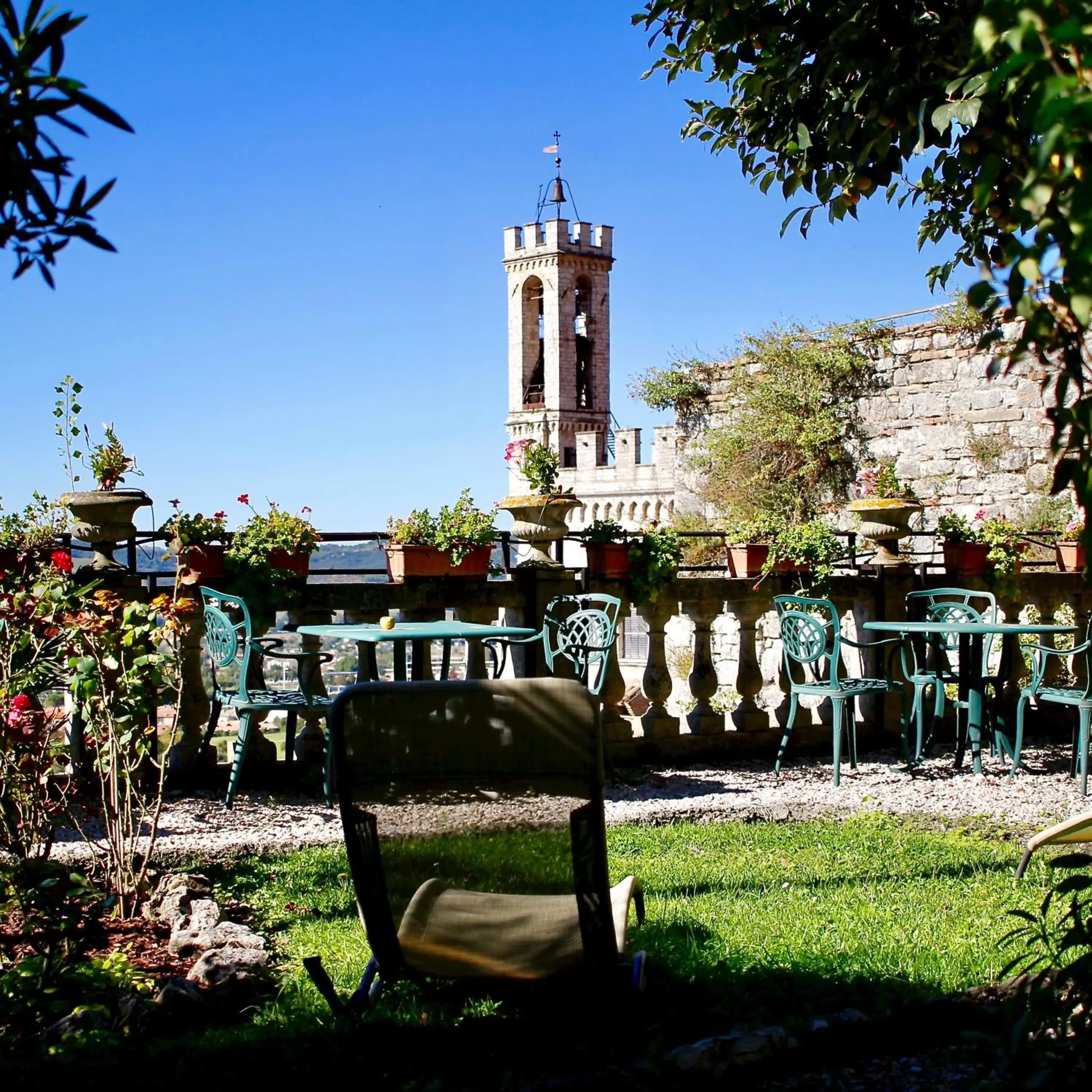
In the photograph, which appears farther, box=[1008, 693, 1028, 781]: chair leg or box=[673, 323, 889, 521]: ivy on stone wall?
box=[673, 323, 889, 521]: ivy on stone wall

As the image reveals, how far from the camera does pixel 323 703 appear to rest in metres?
5.34

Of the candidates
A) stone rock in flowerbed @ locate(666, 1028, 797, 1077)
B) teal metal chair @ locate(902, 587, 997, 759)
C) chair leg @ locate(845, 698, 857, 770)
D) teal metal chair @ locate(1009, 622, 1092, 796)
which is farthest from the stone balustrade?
stone rock in flowerbed @ locate(666, 1028, 797, 1077)

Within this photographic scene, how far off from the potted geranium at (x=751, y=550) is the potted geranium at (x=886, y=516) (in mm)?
636

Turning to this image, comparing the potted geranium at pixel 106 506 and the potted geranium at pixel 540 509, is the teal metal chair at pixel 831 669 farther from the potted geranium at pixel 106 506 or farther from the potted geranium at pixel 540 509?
the potted geranium at pixel 106 506

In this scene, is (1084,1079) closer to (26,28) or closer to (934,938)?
(934,938)

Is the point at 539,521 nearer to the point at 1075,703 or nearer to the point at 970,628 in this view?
the point at 970,628

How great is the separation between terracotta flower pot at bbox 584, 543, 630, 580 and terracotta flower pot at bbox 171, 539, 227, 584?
6.47 ft

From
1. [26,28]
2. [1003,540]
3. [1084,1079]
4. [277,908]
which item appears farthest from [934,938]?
[1003,540]

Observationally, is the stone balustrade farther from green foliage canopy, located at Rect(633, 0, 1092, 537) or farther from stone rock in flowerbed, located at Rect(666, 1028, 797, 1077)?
stone rock in flowerbed, located at Rect(666, 1028, 797, 1077)

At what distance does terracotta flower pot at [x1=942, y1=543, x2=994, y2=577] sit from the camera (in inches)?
299

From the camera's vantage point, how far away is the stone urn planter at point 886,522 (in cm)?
739

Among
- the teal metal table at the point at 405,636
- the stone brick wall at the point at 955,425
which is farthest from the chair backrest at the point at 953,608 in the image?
the stone brick wall at the point at 955,425

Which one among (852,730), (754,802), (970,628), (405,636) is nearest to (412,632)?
(405,636)

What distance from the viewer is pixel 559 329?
42625mm
